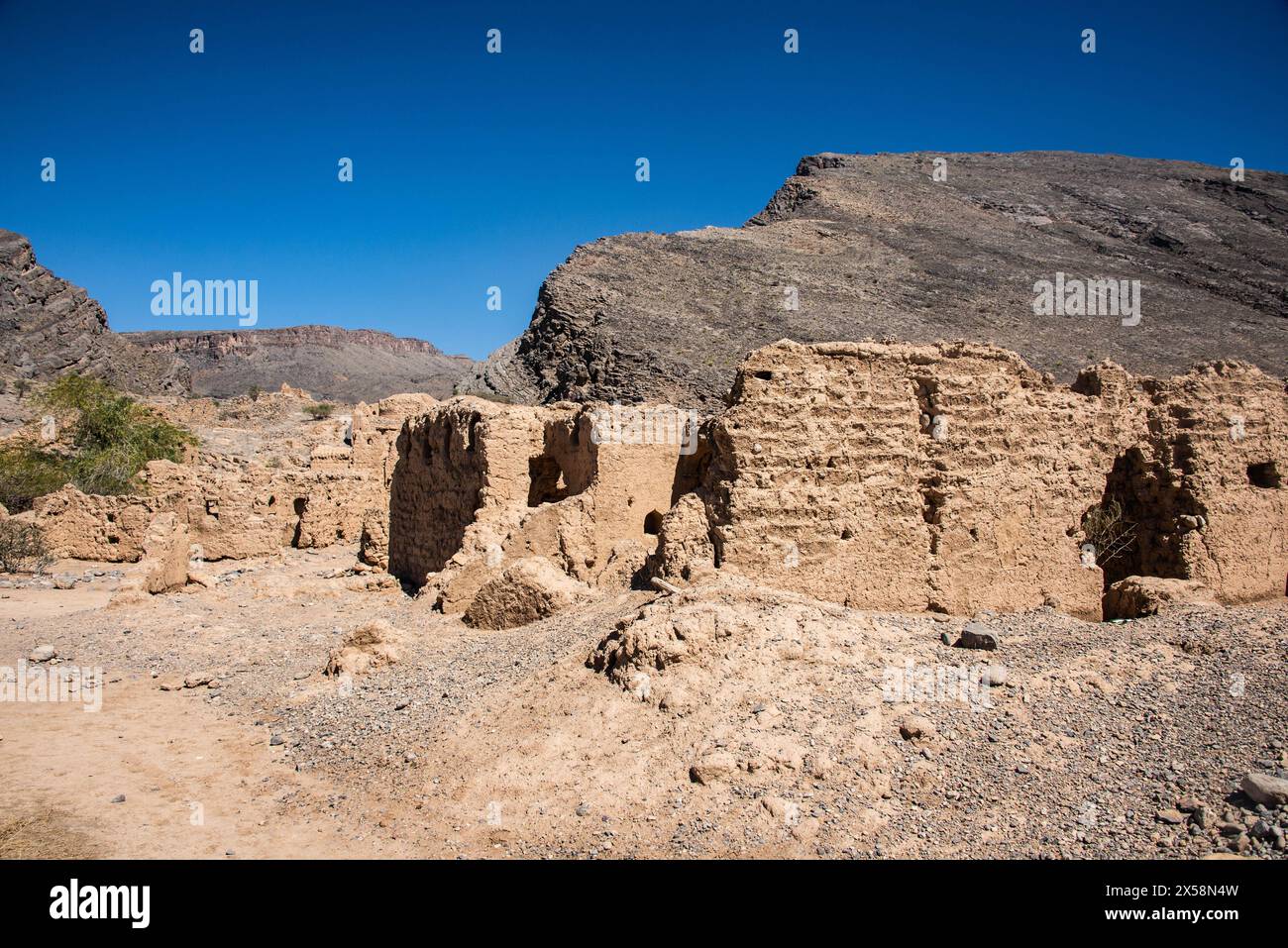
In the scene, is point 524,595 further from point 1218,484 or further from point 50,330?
point 50,330

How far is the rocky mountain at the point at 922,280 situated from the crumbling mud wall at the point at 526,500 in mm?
21560

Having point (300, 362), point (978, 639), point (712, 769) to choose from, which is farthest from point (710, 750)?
point (300, 362)

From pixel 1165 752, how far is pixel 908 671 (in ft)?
4.63

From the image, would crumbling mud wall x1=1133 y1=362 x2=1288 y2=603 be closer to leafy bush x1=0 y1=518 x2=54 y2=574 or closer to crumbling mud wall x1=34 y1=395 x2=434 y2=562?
crumbling mud wall x1=34 y1=395 x2=434 y2=562

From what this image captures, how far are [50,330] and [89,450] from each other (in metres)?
31.8

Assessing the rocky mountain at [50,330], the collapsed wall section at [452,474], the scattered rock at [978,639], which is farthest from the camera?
the rocky mountain at [50,330]

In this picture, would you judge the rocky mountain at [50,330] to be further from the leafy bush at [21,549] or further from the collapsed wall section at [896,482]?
the collapsed wall section at [896,482]

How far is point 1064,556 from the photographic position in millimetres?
7086

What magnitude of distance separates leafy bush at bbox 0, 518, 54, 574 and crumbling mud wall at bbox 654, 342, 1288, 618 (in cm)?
1279

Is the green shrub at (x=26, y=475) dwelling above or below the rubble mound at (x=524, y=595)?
above

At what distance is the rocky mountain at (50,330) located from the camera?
45.3m

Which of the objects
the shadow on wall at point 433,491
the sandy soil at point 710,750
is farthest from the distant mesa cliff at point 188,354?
the sandy soil at point 710,750

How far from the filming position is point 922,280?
4512 centimetres
